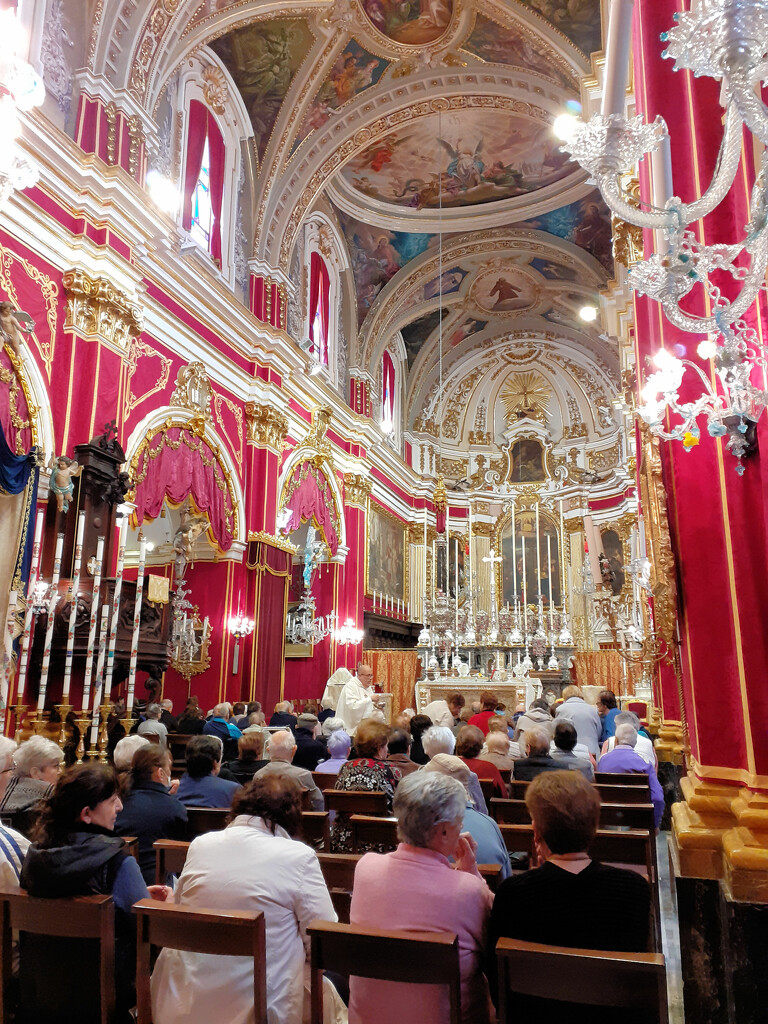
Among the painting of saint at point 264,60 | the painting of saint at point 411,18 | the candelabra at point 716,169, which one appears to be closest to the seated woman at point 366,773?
the candelabra at point 716,169

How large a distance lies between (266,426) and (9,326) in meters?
5.79

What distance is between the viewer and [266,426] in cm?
1297

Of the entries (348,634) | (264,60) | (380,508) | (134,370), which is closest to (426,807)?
(134,370)

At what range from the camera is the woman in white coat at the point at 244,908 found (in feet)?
7.41

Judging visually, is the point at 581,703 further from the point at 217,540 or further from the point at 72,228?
the point at 72,228

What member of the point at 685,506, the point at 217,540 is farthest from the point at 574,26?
the point at 685,506

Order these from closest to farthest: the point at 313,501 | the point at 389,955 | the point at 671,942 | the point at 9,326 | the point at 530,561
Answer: the point at 389,955
the point at 671,942
the point at 9,326
the point at 313,501
the point at 530,561

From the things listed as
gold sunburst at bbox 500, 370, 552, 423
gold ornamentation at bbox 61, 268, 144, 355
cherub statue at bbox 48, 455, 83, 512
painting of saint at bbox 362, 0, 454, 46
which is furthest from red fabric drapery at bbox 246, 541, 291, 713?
gold sunburst at bbox 500, 370, 552, 423

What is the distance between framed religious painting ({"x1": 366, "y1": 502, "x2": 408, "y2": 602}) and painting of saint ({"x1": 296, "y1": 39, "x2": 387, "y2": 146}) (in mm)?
8382

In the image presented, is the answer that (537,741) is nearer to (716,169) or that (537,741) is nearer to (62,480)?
(716,169)

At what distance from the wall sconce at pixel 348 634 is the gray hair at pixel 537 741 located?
10510 millimetres

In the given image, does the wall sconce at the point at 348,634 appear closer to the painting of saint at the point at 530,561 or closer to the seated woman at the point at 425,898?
the painting of saint at the point at 530,561

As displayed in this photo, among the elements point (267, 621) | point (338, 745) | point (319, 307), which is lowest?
point (338, 745)

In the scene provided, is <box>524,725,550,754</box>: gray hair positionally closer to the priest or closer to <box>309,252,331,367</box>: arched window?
the priest
